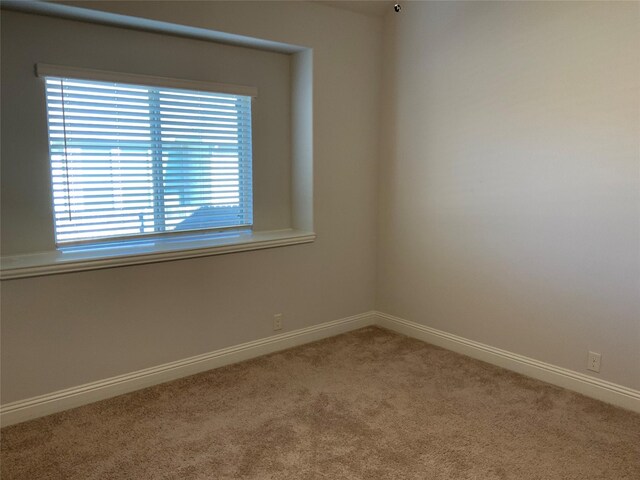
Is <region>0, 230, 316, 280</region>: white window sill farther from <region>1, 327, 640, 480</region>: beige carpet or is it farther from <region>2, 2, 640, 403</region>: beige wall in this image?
<region>1, 327, 640, 480</region>: beige carpet

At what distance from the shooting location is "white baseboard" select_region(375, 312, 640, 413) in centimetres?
289

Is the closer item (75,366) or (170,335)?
(75,366)

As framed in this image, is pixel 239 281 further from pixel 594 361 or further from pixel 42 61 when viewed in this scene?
pixel 594 361

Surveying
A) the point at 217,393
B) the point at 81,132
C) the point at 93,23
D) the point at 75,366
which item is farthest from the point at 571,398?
the point at 93,23

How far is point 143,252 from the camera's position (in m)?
3.04

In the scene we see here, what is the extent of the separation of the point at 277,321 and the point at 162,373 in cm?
90

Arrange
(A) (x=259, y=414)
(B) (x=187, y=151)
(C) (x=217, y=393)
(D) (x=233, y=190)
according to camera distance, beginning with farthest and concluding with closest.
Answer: (D) (x=233, y=190), (B) (x=187, y=151), (C) (x=217, y=393), (A) (x=259, y=414)

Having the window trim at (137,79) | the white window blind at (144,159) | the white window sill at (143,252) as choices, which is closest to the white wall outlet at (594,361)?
the white window sill at (143,252)

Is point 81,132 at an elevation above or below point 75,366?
above

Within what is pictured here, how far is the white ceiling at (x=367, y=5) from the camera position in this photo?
3639 millimetres

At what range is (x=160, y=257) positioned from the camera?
10.1 feet

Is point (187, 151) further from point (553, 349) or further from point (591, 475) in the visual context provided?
point (591, 475)

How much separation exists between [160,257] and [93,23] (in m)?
1.41

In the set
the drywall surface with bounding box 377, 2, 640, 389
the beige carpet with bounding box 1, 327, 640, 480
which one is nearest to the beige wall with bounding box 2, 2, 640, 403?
the drywall surface with bounding box 377, 2, 640, 389
